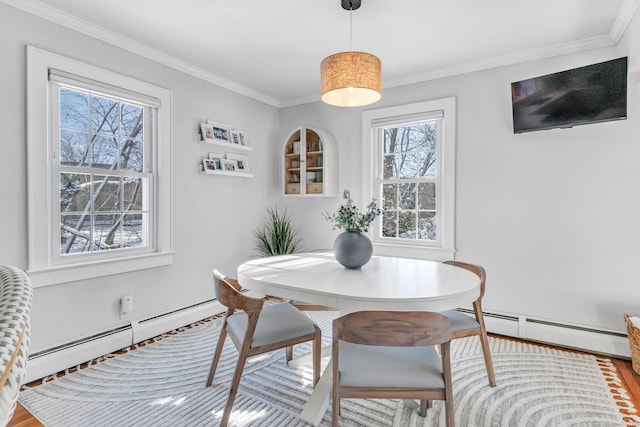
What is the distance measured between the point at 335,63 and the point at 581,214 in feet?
7.65

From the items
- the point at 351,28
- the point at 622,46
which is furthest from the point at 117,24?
the point at 622,46

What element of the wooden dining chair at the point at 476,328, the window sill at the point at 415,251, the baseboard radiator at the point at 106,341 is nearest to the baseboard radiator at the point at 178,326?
the baseboard radiator at the point at 106,341

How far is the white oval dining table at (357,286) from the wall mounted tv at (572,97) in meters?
1.55

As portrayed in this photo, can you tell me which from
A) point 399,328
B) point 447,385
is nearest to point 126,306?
point 399,328

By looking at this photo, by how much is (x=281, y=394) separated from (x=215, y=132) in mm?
2526

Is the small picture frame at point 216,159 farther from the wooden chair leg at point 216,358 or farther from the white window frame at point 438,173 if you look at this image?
the wooden chair leg at point 216,358

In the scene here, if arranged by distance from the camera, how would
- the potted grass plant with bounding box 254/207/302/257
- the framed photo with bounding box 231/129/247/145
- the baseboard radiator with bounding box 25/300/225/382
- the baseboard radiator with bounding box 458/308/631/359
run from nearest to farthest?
the baseboard radiator with bounding box 25/300/225/382 → the baseboard radiator with bounding box 458/308/631/359 → the framed photo with bounding box 231/129/247/145 → the potted grass plant with bounding box 254/207/302/257

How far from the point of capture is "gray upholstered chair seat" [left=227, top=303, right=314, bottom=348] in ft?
6.22

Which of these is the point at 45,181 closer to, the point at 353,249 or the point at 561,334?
the point at 353,249

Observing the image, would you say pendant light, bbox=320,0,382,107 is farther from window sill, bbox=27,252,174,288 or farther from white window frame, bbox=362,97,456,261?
window sill, bbox=27,252,174,288

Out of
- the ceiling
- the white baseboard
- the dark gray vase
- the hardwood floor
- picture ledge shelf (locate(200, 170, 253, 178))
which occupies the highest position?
the ceiling

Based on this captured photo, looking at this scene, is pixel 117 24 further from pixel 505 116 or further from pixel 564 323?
pixel 564 323

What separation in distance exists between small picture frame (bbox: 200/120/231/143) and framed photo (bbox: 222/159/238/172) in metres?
0.21

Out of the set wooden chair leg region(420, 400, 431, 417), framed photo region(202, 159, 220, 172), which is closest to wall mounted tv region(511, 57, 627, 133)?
wooden chair leg region(420, 400, 431, 417)
